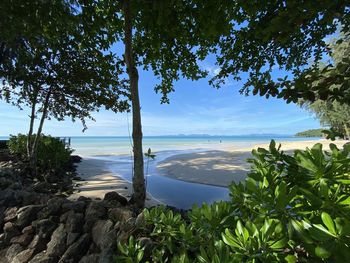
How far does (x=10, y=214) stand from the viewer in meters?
4.45

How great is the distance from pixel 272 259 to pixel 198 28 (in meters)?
3.99

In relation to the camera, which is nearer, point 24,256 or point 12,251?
point 24,256

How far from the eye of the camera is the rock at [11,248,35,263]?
3.52 meters

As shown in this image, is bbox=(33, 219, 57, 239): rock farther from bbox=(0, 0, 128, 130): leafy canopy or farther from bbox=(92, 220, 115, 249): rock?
bbox=(0, 0, 128, 130): leafy canopy

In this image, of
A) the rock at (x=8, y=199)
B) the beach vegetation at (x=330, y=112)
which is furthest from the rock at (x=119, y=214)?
the beach vegetation at (x=330, y=112)

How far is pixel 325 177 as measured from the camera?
133 centimetres

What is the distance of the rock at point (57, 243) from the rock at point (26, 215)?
2.38 feet

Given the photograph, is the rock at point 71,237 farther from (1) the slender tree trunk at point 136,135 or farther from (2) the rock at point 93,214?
Answer: (1) the slender tree trunk at point 136,135

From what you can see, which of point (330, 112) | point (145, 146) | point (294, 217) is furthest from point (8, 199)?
point (145, 146)

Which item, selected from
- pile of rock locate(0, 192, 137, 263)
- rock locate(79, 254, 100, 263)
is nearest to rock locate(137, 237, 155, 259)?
pile of rock locate(0, 192, 137, 263)

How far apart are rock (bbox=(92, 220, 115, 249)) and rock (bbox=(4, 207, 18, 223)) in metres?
1.72

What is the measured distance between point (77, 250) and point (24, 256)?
813 millimetres

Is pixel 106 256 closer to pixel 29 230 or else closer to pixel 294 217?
pixel 29 230

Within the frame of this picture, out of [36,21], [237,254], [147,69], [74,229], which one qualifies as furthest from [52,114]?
[237,254]
